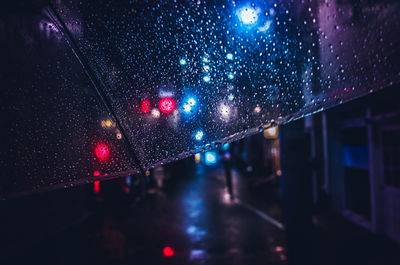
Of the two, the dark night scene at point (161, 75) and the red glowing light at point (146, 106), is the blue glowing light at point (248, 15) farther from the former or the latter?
the red glowing light at point (146, 106)

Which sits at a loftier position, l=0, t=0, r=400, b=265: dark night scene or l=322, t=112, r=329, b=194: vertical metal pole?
l=0, t=0, r=400, b=265: dark night scene

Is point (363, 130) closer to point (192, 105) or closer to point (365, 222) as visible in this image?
point (365, 222)

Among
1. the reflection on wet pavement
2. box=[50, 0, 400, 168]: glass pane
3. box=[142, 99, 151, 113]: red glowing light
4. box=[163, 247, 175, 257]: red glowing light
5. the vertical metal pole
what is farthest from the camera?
the vertical metal pole

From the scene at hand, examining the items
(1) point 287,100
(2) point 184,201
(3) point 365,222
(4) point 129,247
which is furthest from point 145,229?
(1) point 287,100

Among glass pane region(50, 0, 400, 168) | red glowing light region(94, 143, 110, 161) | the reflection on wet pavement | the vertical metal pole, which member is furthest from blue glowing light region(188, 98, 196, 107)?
the vertical metal pole

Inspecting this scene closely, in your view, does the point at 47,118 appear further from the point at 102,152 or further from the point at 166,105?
the point at 166,105

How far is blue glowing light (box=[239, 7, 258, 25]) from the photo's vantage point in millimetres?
1117

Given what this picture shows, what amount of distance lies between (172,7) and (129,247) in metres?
6.17

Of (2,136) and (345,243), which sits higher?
(2,136)

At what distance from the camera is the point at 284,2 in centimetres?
111

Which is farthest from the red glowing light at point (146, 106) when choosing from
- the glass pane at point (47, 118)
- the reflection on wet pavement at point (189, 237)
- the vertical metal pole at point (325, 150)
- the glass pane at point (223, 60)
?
the vertical metal pole at point (325, 150)

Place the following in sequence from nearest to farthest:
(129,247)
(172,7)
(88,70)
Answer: (172,7) → (88,70) → (129,247)

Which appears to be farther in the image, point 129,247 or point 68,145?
point 129,247

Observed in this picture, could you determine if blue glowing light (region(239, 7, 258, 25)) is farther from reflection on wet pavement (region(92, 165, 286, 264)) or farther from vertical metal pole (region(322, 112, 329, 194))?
vertical metal pole (region(322, 112, 329, 194))
